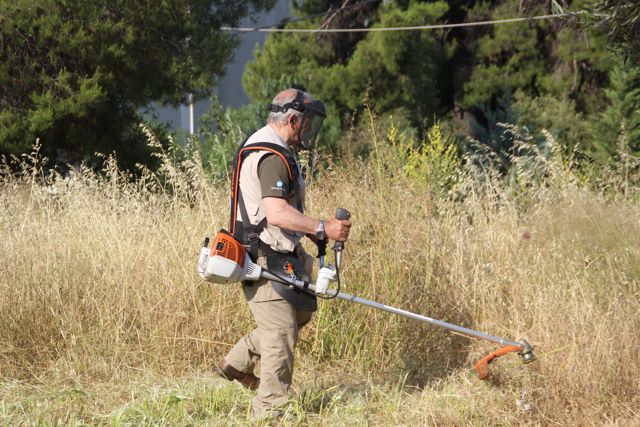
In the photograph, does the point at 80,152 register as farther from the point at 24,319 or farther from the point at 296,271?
the point at 296,271

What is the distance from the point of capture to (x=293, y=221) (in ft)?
14.6

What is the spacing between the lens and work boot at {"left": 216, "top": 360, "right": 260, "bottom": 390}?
A: 5020 millimetres

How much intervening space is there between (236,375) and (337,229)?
43.4 inches

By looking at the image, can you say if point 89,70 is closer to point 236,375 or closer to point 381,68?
point 381,68

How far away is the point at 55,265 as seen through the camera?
20.5ft

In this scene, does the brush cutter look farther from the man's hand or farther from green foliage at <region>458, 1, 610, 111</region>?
green foliage at <region>458, 1, 610, 111</region>

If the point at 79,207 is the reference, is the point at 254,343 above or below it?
below

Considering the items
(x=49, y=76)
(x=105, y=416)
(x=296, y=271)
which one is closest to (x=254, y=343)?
(x=296, y=271)

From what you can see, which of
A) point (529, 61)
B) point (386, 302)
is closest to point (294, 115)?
point (386, 302)

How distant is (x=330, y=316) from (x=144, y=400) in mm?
1391

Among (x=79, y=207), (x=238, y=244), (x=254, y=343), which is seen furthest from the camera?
(x=79, y=207)

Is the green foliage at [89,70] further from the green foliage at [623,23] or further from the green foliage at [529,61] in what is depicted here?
the green foliage at [623,23]

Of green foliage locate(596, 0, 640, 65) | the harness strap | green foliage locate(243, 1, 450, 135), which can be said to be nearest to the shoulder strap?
the harness strap

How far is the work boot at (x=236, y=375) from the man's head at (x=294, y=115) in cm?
125
